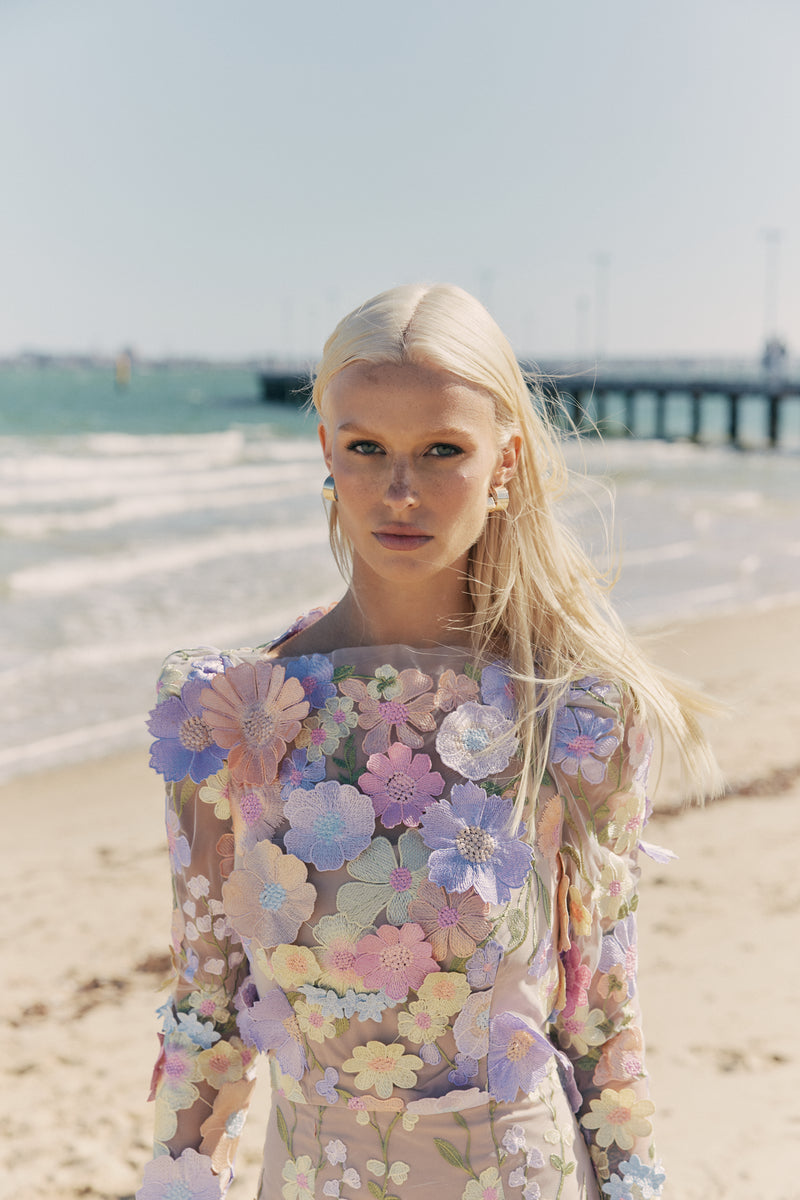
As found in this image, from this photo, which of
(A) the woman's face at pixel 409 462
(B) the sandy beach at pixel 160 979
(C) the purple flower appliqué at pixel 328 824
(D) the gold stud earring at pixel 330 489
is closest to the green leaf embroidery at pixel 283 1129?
(C) the purple flower appliqué at pixel 328 824

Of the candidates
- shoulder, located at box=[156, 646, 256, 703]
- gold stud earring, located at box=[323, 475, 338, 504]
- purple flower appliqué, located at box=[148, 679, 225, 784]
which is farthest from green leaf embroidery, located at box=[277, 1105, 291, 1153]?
gold stud earring, located at box=[323, 475, 338, 504]

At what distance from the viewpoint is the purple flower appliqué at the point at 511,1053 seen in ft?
4.82

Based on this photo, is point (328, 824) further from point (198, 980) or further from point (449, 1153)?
point (449, 1153)

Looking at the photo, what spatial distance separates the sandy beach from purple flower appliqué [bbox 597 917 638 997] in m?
0.96

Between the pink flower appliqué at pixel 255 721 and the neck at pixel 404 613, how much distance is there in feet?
0.54

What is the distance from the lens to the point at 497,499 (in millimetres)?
1630

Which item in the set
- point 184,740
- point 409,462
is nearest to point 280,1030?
point 184,740

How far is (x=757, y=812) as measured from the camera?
6.55m

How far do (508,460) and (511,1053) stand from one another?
0.86m

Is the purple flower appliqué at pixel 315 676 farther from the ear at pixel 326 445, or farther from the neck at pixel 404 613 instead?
the ear at pixel 326 445

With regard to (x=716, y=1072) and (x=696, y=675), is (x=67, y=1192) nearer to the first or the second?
(x=716, y=1072)

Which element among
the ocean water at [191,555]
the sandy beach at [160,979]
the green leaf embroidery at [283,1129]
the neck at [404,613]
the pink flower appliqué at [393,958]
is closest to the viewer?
the pink flower appliqué at [393,958]

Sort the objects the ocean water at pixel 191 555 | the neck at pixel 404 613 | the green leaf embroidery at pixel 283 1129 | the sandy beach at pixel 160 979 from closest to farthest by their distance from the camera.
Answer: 1. the green leaf embroidery at pixel 283 1129
2. the neck at pixel 404 613
3. the sandy beach at pixel 160 979
4. the ocean water at pixel 191 555

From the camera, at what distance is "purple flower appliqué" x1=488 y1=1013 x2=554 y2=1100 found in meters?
1.47
